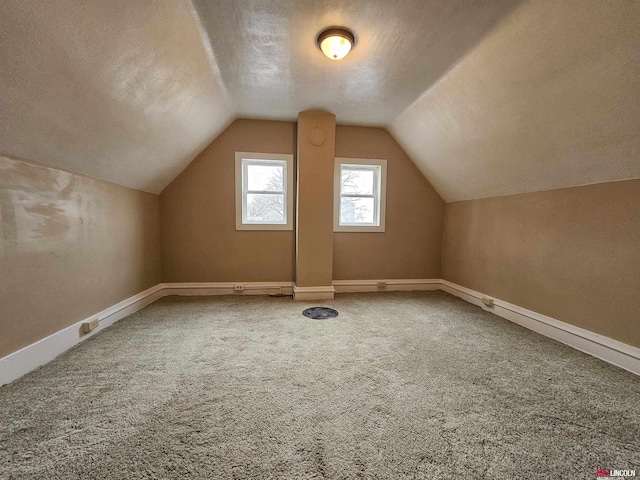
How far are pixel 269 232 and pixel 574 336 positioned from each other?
3424 mm

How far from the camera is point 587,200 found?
210 centimetres

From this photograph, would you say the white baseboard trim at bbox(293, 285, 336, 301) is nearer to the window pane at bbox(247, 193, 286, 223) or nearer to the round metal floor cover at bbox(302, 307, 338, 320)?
the round metal floor cover at bbox(302, 307, 338, 320)

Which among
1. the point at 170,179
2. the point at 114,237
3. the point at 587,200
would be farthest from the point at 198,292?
the point at 587,200

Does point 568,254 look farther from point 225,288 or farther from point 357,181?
point 225,288

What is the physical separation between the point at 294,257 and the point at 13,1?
309cm

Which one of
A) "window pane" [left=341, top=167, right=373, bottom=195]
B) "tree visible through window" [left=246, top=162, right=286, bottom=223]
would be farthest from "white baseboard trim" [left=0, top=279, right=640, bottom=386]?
"window pane" [left=341, top=167, right=373, bottom=195]

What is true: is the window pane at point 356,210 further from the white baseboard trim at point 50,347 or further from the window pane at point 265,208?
the white baseboard trim at point 50,347

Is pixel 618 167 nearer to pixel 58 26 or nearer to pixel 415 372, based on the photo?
pixel 415 372

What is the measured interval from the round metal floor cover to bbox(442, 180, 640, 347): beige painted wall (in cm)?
197

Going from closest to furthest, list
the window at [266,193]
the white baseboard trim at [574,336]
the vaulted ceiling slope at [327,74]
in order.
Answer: the vaulted ceiling slope at [327,74] < the white baseboard trim at [574,336] < the window at [266,193]

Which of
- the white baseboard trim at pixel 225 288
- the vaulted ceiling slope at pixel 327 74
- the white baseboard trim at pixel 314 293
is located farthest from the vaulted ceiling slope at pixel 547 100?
the white baseboard trim at pixel 225 288

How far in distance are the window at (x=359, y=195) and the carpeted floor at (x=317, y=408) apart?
1888mm

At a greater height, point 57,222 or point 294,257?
point 57,222

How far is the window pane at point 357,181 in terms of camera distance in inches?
151
